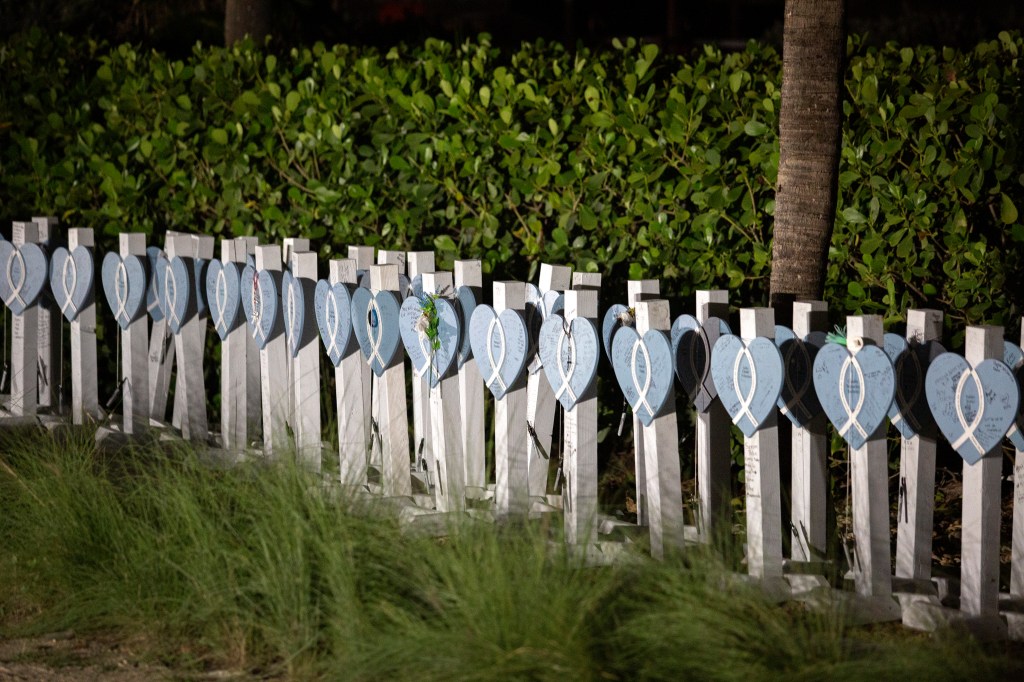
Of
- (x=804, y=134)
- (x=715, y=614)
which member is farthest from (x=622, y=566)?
(x=804, y=134)

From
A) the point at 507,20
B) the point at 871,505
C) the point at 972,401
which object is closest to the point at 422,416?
the point at 871,505

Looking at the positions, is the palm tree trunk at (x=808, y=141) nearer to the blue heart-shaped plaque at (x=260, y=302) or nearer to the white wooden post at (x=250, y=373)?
the blue heart-shaped plaque at (x=260, y=302)

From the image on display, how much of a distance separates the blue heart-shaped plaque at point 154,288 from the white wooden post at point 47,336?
584 millimetres

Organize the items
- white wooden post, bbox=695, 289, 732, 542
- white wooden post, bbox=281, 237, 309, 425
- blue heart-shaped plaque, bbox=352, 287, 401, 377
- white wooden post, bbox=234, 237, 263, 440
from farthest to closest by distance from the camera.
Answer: white wooden post, bbox=234, 237, 263, 440 < white wooden post, bbox=281, 237, 309, 425 < blue heart-shaped plaque, bbox=352, 287, 401, 377 < white wooden post, bbox=695, 289, 732, 542

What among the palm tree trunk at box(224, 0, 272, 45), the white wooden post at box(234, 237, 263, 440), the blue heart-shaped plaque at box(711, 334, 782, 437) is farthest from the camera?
the palm tree trunk at box(224, 0, 272, 45)

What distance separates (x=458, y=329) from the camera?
4.07 metres

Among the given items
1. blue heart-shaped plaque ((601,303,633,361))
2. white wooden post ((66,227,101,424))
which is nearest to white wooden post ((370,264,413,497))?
blue heart-shaped plaque ((601,303,633,361))

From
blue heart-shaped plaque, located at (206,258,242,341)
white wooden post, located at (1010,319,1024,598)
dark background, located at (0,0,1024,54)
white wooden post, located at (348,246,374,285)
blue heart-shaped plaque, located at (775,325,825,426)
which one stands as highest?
dark background, located at (0,0,1024,54)

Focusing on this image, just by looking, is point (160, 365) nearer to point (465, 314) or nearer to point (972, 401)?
→ point (465, 314)

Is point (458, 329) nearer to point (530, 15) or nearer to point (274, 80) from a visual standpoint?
point (274, 80)

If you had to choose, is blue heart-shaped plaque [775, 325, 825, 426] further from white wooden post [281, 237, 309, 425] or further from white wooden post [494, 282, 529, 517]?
white wooden post [281, 237, 309, 425]

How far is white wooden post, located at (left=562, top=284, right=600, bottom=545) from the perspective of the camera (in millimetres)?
3760

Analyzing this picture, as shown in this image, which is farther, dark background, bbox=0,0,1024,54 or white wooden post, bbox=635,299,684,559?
dark background, bbox=0,0,1024,54

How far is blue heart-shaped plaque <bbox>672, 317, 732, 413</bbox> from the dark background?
107 inches
